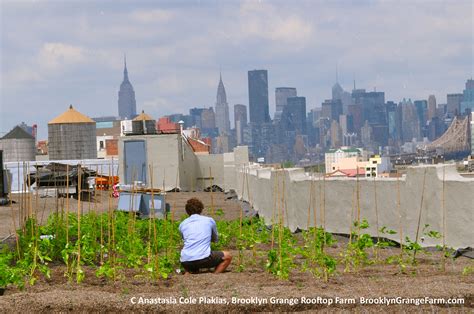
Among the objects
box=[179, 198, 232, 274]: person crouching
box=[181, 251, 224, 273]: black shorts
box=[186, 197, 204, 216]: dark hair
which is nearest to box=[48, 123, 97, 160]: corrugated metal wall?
box=[186, 197, 204, 216]: dark hair

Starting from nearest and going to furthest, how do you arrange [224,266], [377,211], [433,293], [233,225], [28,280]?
[433,293]
[28,280]
[224,266]
[377,211]
[233,225]

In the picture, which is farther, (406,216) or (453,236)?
(406,216)

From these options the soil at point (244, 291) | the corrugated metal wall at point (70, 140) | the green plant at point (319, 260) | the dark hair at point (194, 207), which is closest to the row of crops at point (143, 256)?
the green plant at point (319, 260)

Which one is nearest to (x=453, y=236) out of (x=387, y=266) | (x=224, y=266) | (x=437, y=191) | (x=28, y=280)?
(x=437, y=191)

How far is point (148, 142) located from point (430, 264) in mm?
45366

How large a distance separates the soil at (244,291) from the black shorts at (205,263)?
134 millimetres

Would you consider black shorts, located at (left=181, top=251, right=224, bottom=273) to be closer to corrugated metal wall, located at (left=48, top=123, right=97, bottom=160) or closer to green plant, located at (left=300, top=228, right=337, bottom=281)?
green plant, located at (left=300, top=228, right=337, bottom=281)

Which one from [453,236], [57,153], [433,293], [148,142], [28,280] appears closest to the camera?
[433,293]

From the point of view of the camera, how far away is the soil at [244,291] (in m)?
8.12

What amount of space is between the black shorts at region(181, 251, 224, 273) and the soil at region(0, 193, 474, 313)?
13cm

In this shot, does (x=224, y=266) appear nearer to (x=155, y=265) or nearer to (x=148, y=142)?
(x=155, y=265)

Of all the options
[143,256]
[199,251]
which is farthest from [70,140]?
[199,251]

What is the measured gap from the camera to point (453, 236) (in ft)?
42.2

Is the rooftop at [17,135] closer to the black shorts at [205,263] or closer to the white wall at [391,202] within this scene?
the white wall at [391,202]
